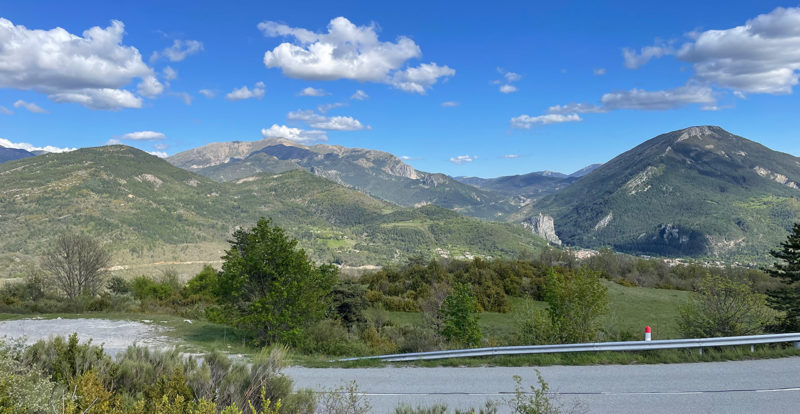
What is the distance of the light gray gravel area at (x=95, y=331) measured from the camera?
15.0m

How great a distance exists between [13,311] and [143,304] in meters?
5.79

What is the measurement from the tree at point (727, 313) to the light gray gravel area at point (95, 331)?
1787cm

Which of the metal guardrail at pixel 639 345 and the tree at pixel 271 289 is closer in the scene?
the metal guardrail at pixel 639 345

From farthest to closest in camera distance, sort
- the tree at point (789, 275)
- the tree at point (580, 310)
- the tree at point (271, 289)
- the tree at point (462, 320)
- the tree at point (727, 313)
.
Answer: the tree at point (789, 275), the tree at point (462, 320), the tree at point (271, 289), the tree at point (580, 310), the tree at point (727, 313)

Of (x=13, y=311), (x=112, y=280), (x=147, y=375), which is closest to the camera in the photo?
(x=147, y=375)

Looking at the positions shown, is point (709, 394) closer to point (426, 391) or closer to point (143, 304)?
point (426, 391)

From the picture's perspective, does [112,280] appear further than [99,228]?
No

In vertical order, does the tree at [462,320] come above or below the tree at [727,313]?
below

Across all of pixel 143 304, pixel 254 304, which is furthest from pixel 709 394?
pixel 143 304

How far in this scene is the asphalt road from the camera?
6836 mm

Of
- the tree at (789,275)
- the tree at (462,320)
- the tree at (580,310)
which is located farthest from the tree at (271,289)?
the tree at (789,275)

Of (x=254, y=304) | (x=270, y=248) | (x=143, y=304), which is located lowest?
(x=143, y=304)

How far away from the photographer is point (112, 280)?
35.9 m

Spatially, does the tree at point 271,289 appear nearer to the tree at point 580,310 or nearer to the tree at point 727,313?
the tree at point 580,310
